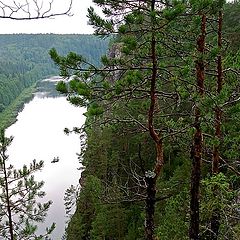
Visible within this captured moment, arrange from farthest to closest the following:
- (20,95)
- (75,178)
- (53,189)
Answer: (20,95) → (75,178) → (53,189)

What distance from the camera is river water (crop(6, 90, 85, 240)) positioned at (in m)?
28.4

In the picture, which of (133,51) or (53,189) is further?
(53,189)

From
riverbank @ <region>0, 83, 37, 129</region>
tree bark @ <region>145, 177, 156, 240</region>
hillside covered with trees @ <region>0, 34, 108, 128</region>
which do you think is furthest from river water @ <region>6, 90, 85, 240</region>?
tree bark @ <region>145, 177, 156, 240</region>

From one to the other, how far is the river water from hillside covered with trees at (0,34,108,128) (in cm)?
449

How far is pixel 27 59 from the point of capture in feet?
512

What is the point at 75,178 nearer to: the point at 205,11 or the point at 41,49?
the point at 205,11

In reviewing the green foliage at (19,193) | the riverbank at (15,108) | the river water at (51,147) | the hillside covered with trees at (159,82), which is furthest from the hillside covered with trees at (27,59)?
the hillside covered with trees at (159,82)

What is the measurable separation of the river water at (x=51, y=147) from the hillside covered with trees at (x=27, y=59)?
4.49 m

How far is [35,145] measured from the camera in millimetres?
46000

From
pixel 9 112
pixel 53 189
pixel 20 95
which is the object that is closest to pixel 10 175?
pixel 53 189

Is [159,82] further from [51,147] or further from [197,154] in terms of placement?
[51,147]

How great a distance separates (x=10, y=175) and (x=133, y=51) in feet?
19.4

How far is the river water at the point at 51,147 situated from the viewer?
2839 centimetres

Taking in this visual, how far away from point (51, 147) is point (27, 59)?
118951 mm
